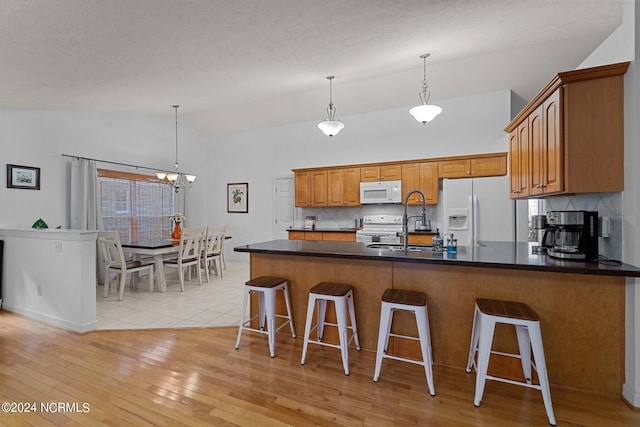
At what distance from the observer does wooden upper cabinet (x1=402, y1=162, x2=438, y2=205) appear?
5.05m

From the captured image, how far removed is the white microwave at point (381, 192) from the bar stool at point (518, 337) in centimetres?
330

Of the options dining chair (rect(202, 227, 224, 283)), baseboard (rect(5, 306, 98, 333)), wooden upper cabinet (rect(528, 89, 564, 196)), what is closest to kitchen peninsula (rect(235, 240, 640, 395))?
wooden upper cabinet (rect(528, 89, 564, 196))

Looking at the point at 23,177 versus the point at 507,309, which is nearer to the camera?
the point at 507,309

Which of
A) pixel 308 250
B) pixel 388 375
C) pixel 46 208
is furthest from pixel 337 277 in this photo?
pixel 46 208

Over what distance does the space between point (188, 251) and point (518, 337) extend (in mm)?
4345

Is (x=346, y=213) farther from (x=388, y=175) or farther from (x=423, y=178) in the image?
(x=423, y=178)

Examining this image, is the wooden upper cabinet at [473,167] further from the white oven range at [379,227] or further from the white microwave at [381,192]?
the white oven range at [379,227]

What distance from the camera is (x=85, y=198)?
15.6 ft

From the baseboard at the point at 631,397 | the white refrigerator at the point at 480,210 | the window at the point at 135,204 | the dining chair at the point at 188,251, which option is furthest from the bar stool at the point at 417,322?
the window at the point at 135,204

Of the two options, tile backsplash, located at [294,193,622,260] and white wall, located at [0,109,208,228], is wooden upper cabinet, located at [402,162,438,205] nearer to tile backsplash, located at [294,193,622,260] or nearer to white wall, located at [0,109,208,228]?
tile backsplash, located at [294,193,622,260]

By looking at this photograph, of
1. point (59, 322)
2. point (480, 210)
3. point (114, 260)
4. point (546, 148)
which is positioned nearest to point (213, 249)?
point (114, 260)

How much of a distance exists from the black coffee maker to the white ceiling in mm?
1738

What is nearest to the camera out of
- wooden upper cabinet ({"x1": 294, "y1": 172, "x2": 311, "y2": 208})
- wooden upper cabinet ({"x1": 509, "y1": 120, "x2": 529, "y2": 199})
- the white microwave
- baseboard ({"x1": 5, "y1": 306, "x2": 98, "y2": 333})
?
wooden upper cabinet ({"x1": 509, "y1": 120, "x2": 529, "y2": 199})

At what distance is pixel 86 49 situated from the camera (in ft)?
8.45
